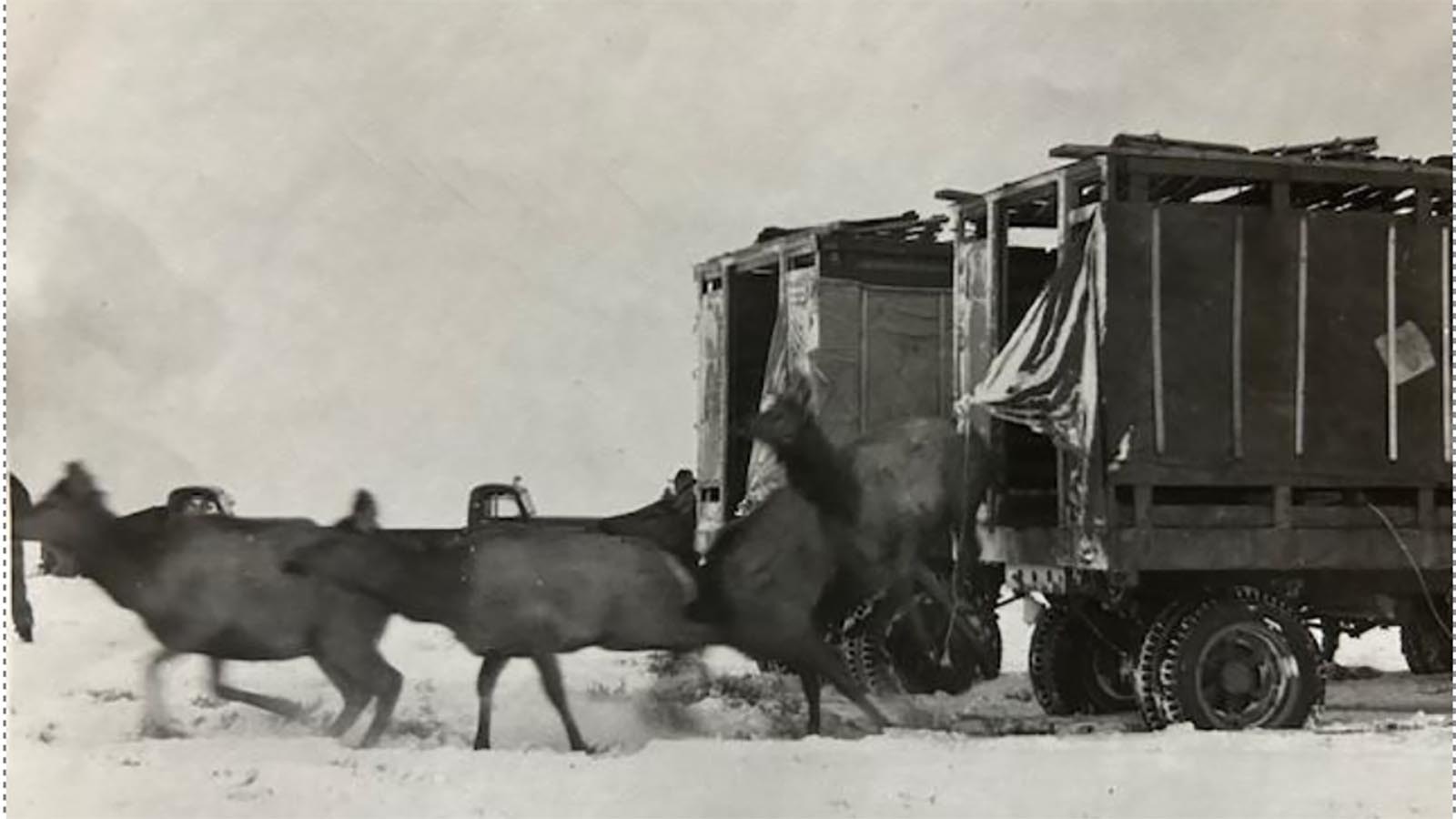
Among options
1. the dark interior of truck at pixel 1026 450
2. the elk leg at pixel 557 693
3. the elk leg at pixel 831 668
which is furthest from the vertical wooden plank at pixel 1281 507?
the elk leg at pixel 557 693

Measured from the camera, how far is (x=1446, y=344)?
23.6 ft

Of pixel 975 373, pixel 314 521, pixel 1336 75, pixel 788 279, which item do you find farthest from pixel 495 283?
pixel 1336 75

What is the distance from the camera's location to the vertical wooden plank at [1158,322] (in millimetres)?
6996

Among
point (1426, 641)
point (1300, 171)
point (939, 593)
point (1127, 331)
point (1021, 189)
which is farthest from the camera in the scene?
point (1426, 641)

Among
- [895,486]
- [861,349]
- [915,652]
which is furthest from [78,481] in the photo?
[915,652]

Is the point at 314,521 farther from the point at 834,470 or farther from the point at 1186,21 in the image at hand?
the point at 1186,21

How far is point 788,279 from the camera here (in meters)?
8.08

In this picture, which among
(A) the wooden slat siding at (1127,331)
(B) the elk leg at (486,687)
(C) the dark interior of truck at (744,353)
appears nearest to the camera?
(B) the elk leg at (486,687)

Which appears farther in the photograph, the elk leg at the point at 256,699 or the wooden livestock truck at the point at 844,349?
the wooden livestock truck at the point at 844,349

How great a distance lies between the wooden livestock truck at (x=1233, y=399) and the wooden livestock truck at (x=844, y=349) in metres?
0.72

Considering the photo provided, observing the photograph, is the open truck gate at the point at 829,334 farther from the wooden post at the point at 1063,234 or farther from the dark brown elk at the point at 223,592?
the dark brown elk at the point at 223,592

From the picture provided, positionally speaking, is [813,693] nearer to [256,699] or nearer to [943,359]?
[943,359]

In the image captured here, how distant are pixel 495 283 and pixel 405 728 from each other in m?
1.69

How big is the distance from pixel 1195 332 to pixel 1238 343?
0.18 m
